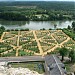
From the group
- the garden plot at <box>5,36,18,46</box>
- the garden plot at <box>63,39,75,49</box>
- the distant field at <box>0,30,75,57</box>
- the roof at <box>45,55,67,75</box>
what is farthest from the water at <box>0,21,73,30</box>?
the roof at <box>45,55,67,75</box>

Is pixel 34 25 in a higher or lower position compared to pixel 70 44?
lower

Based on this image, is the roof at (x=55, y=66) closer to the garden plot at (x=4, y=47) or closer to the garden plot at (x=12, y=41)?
the garden plot at (x=4, y=47)

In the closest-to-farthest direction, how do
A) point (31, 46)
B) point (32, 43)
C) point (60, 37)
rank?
1. point (31, 46)
2. point (32, 43)
3. point (60, 37)

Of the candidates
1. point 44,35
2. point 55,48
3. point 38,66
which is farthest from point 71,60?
point 44,35

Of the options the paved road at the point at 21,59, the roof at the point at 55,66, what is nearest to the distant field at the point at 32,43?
the paved road at the point at 21,59

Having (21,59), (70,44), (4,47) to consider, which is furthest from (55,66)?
(70,44)

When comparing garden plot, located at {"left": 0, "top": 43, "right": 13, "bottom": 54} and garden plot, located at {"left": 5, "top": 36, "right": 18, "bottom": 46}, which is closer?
garden plot, located at {"left": 0, "top": 43, "right": 13, "bottom": 54}

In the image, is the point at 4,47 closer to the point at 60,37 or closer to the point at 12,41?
the point at 12,41

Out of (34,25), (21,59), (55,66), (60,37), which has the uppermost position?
(55,66)

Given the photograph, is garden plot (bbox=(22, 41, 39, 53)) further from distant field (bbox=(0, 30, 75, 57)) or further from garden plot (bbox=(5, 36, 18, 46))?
garden plot (bbox=(5, 36, 18, 46))
